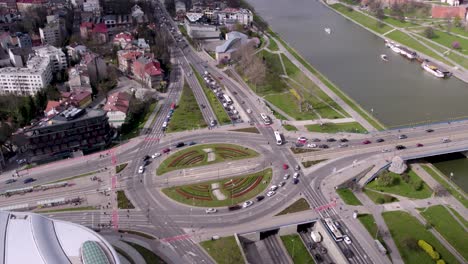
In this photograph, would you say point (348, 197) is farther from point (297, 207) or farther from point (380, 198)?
point (297, 207)

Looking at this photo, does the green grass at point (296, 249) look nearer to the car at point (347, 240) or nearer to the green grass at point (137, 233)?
the car at point (347, 240)

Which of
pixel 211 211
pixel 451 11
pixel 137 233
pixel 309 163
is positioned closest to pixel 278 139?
pixel 309 163

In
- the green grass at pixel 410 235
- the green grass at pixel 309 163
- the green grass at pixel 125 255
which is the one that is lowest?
the green grass at pixel 125 255

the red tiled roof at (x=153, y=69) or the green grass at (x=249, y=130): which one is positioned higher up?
the red tiled roof at (x=153, y=69)

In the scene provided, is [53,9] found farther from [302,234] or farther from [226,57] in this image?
[302,234]

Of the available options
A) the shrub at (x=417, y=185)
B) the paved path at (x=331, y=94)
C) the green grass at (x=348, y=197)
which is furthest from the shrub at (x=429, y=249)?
the paved path at (x=331, y=94)

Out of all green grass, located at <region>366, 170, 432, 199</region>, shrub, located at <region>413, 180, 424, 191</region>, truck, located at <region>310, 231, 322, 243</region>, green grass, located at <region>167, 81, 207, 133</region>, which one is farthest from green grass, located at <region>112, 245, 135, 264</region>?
shrub, located at <region>413, 180, 424, 191</region>
